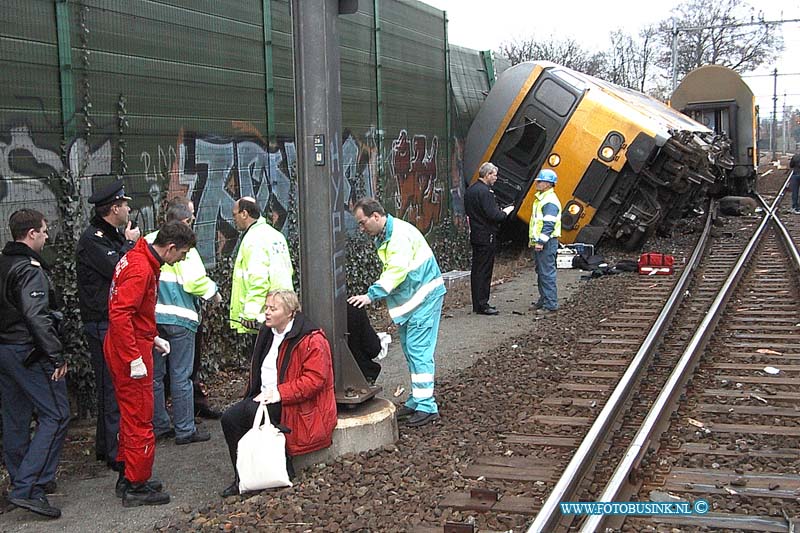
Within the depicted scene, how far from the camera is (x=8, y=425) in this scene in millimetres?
5871

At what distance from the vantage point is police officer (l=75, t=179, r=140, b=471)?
6314 millimetres

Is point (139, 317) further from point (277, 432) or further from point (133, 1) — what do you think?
point (133, 1)

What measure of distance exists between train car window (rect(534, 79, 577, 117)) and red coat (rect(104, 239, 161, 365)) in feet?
37.8

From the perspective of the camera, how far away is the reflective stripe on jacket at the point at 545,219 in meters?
12.0

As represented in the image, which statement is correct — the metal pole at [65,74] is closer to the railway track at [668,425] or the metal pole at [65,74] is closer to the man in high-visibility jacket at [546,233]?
the railway track at [668,425]

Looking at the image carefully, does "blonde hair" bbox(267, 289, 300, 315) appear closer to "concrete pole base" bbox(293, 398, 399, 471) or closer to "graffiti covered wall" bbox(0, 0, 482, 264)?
"concrete pole base" bbox(293, 398, 399, 471)

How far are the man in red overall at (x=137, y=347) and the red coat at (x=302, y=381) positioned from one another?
74 cm

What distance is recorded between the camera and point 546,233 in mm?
11992

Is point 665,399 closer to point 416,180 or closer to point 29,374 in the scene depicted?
point 29,374

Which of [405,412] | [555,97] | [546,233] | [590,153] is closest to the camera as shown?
[405,412]

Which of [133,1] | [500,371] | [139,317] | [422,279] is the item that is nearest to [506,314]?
[500,371]

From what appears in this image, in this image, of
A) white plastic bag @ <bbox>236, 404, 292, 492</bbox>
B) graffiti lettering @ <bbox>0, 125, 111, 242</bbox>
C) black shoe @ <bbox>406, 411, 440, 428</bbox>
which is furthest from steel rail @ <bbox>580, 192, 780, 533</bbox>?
graffiti lettering @ <bbox>0, 125, 111, 242</bbox>

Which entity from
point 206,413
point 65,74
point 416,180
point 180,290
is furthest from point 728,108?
point 180,290

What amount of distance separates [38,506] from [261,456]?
1.37 m
